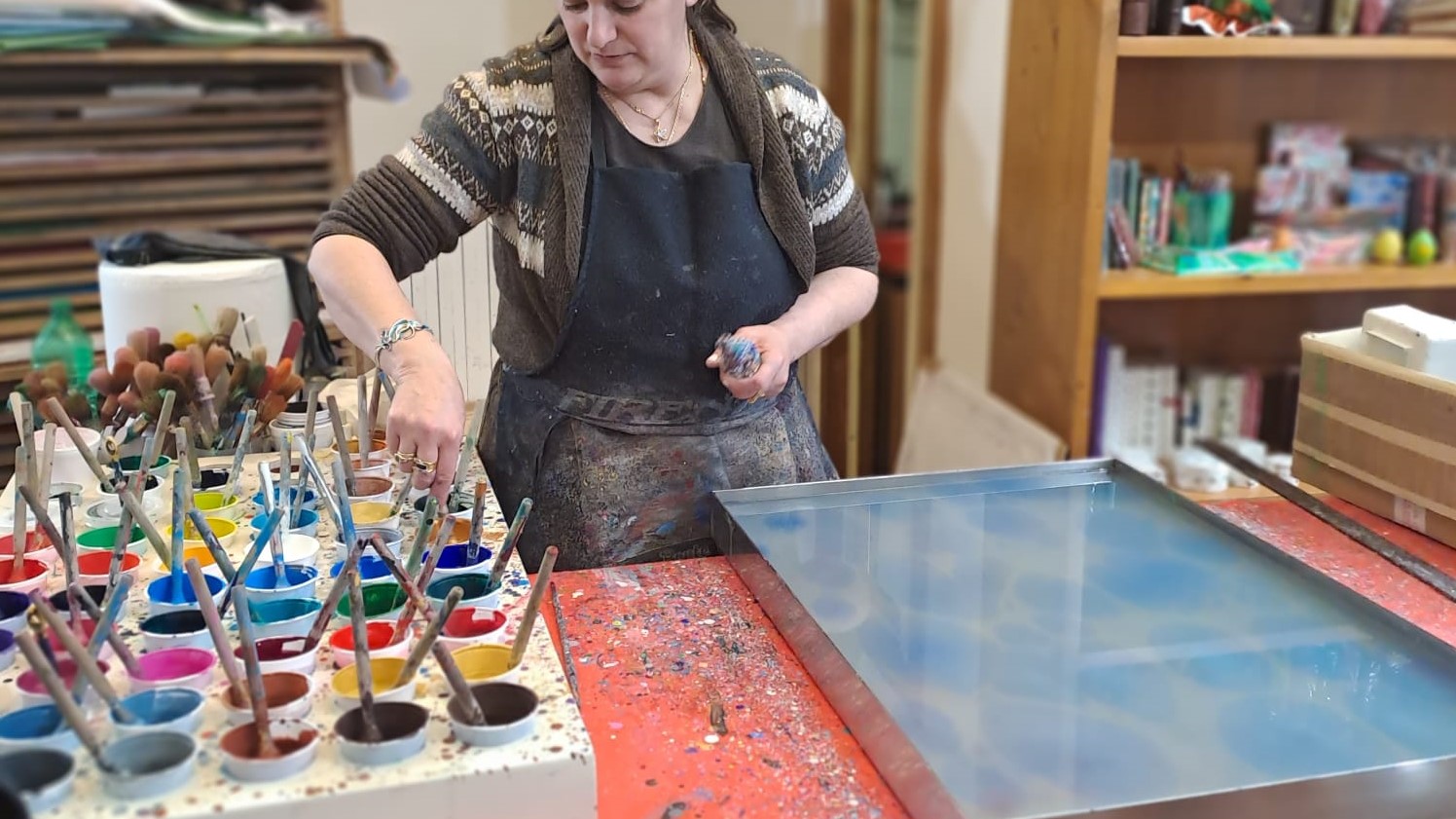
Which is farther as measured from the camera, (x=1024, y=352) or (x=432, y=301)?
(x=1024, y=352)

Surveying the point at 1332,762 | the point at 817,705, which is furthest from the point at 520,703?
the point at 1332,762

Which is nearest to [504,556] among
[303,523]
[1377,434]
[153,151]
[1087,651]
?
[303,523]

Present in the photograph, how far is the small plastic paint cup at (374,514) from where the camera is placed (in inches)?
44.0

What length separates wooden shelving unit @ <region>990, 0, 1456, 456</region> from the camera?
212 cm

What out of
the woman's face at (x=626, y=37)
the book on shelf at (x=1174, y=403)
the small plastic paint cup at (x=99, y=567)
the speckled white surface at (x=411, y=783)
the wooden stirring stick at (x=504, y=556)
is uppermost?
the woman's face at (x=626, y=37)

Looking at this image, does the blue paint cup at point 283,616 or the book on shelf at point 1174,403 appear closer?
the blue paint cup at point 283,616

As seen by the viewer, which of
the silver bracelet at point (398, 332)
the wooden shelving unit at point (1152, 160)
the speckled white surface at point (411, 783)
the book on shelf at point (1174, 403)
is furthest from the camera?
the book on shelf at point (1174, 403)

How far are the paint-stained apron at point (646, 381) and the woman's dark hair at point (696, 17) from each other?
0.11m

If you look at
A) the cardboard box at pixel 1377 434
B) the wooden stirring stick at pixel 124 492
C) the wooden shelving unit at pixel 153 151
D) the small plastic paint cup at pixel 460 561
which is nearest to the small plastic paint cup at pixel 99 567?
the wooden stirring stick at pixel 124 492

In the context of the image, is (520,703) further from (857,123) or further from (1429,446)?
(857,123)

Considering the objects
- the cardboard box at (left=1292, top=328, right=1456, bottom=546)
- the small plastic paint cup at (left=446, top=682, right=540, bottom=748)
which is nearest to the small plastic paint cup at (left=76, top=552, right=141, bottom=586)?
the small plastic paint cup at (left=446, top=682, right=540, bottom=748)

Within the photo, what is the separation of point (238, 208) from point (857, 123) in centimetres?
145

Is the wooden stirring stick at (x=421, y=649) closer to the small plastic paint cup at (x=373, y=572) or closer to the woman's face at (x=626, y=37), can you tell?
the small plastic paint cup at (x=373, y=572)

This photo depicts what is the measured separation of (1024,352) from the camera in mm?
2416
